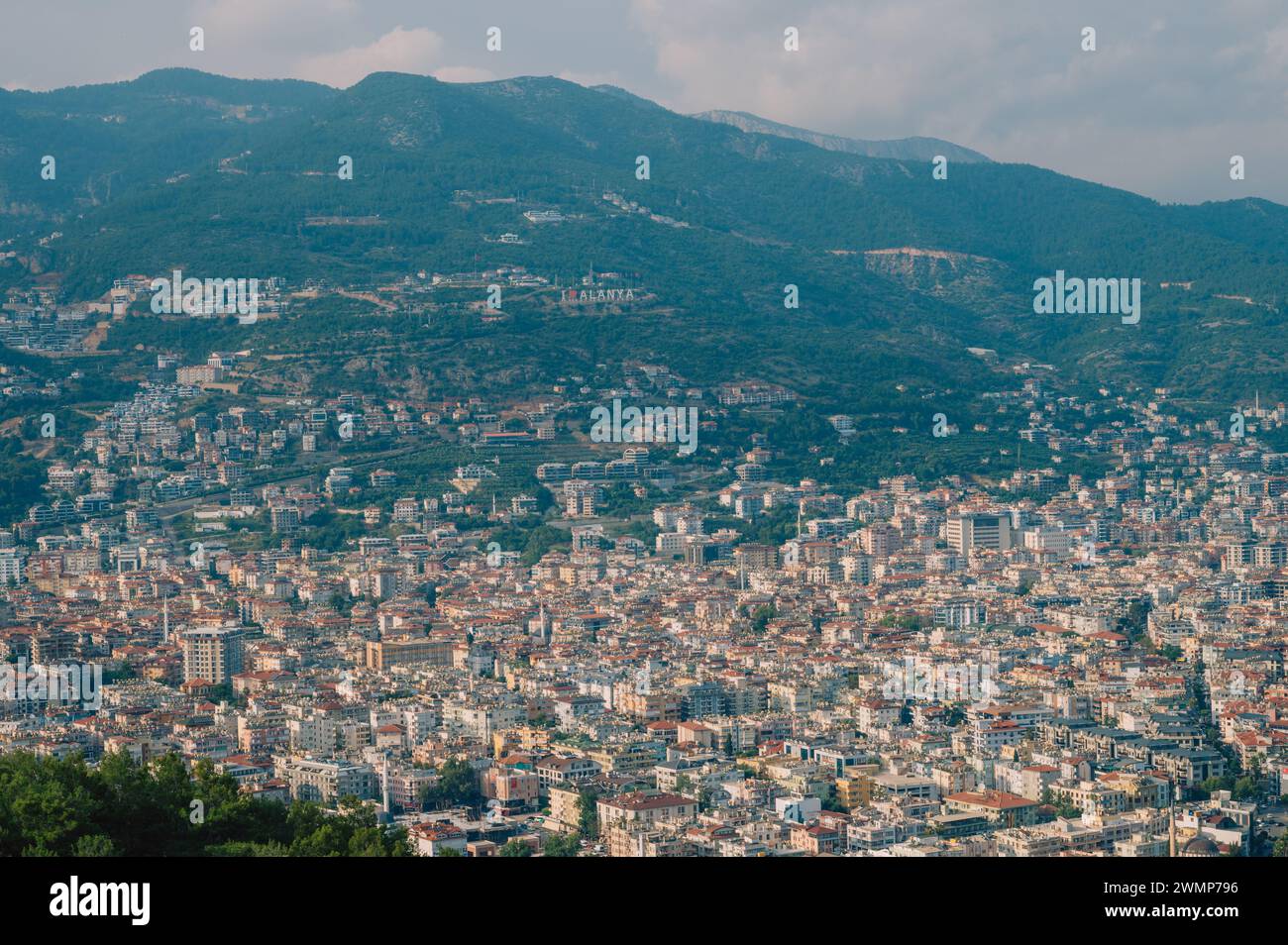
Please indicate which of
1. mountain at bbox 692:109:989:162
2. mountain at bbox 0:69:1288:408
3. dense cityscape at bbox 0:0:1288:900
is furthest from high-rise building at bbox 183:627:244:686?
mountain at bbox 692:109:989:162

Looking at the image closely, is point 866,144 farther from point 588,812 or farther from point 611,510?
point 588,812

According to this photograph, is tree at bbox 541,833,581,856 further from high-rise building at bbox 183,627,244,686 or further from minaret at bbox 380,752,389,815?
high-rise building at bbox 183,627,244,686

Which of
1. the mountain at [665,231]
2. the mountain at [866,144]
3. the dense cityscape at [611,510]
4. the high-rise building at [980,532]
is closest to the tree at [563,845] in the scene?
the dense cityscape at [611,510]

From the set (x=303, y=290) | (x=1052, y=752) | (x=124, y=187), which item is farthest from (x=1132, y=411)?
(x=124, y=187)

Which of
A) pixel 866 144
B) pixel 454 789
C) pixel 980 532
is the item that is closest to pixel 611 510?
pixel 980 532

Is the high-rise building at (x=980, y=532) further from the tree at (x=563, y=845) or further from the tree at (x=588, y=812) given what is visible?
the tree at (x=563, y=845)

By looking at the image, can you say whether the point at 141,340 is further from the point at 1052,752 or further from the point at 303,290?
the point at 1052,752
